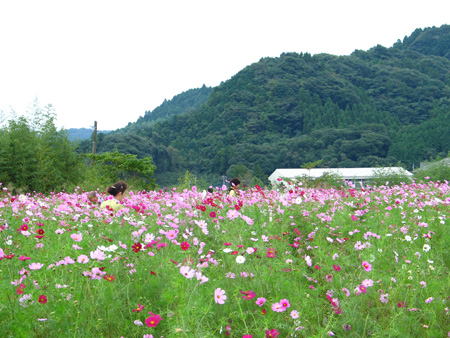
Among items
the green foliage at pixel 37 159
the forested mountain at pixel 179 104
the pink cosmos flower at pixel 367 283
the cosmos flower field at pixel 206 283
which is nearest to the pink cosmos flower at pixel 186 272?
the cosmos flower field at pixel 206 283

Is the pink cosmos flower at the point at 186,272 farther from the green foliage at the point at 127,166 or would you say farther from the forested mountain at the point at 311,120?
the forested mountain at the point at 311,120

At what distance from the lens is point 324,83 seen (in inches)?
4038

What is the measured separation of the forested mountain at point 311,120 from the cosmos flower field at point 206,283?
207 feet

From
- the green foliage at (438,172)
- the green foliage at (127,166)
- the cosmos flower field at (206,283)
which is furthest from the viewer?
the green foliage at (127,166)

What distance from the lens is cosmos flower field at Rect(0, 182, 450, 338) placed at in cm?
241

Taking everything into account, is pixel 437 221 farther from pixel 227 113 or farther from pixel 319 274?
pixel 227 113

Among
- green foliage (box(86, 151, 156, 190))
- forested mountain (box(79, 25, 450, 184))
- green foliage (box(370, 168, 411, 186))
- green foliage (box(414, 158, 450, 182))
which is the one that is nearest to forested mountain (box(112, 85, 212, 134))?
forested mountain (box(79, 25, 450, 184))

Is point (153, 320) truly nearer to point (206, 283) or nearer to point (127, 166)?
point (206, 283)

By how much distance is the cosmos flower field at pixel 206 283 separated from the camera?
2.41 meters

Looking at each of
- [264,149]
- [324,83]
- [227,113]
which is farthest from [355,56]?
[264,149]

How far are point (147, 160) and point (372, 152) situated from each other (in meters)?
53.2

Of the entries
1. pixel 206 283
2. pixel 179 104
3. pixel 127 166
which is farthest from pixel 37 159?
pixel 179 104

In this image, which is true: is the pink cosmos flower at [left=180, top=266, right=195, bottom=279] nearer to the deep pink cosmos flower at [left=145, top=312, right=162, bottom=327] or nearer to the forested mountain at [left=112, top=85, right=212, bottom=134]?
the deep pink cosmos flower at [left=145, top=312, right=162, bottom=327]

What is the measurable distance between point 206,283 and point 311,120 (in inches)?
3520
